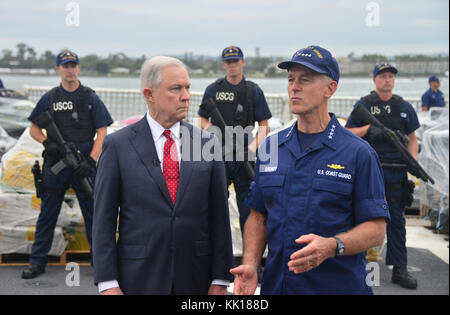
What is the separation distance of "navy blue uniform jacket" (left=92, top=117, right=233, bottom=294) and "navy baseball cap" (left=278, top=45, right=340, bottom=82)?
68 cm

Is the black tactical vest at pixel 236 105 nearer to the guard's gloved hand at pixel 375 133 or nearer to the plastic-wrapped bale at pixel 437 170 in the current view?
the guard's gloved hand at pixel 375 133

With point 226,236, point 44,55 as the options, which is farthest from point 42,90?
point 226,236

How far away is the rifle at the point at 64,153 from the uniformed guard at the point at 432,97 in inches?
356

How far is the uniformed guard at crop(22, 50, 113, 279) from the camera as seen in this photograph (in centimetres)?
554

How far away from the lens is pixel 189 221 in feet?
8.22

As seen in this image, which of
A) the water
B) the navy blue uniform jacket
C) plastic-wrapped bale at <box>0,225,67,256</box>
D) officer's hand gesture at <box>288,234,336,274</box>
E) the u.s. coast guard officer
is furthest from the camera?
the water

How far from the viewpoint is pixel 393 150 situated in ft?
17.9

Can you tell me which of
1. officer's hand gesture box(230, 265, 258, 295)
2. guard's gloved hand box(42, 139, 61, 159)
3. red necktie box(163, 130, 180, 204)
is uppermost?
red necktie box(163, 130, 180, 204)

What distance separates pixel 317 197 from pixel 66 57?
3975 mm

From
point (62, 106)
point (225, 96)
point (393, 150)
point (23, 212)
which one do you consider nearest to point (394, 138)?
point (393, 150)

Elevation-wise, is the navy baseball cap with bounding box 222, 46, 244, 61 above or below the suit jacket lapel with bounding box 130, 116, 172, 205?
above

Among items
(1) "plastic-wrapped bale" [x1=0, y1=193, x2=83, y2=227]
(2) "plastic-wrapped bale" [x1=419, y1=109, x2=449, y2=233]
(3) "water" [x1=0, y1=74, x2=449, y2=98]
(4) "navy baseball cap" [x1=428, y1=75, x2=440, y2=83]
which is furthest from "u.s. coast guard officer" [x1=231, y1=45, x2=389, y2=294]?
(4) "navy baseball cap" [x1=428, y1=75, x2=440, y2=83]

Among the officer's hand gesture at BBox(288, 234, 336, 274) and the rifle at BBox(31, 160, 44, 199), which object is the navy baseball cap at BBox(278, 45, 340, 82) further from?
the rifle at BBox(31, 160, 44, 199)

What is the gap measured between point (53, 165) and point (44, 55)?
2.97 m
